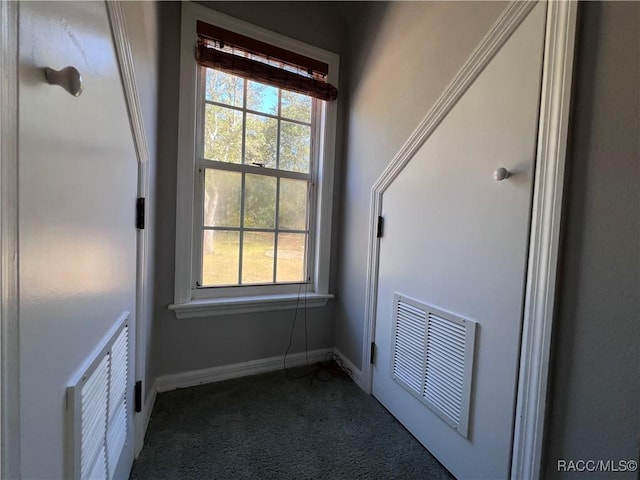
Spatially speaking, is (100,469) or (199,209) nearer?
(100,469)

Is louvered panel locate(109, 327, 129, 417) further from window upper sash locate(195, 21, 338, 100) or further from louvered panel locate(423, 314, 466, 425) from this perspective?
window upper sash locate(195, 21, 338, 100)

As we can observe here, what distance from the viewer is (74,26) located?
534 mm

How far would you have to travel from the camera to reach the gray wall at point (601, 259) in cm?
75

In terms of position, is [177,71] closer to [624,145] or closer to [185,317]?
[185,317]

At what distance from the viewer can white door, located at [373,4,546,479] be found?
1.00 meters

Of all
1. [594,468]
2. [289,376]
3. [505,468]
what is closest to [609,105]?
[594,468]

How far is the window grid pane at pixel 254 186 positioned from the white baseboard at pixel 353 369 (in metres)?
0.65

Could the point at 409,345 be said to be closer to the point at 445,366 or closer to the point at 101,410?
the point at 445,366

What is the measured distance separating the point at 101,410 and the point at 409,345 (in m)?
1.30

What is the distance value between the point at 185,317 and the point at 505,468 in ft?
5.65

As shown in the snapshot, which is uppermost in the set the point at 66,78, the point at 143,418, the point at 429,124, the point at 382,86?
the point at 382,86

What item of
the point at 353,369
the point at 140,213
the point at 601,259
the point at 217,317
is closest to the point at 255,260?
the point at 217,317

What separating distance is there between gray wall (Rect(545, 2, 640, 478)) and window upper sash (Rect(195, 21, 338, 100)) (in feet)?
4.84

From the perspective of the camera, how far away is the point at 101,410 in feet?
2.47
